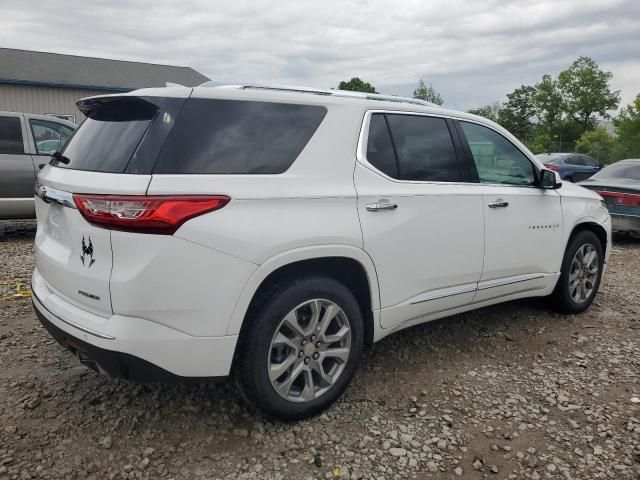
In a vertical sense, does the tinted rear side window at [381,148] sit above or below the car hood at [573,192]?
above

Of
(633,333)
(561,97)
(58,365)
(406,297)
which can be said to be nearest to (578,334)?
(633,333)

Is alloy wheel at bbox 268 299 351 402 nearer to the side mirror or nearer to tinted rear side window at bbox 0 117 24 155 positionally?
the side mirror

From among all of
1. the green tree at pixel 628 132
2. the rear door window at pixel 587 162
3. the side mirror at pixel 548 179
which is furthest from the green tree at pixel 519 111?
the side mirror at pixel 548 179

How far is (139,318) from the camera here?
2.33m

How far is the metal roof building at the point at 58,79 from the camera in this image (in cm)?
2227

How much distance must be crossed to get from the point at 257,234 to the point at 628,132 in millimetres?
33593

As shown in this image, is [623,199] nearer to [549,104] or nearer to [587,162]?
[587,162]

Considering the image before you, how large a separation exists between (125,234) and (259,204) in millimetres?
Answer: 625

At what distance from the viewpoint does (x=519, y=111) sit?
198 feet

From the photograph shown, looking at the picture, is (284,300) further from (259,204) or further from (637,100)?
(637,100)

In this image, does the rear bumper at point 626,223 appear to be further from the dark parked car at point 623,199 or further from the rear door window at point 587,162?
the rear door window at point 587,162

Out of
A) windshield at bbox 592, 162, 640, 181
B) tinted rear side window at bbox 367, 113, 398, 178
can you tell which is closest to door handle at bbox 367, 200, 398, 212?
tinted rear side window at bbox 367, 113, 398, 178

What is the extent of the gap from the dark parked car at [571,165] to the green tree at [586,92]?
39.7 metres

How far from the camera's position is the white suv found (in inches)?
92.2
